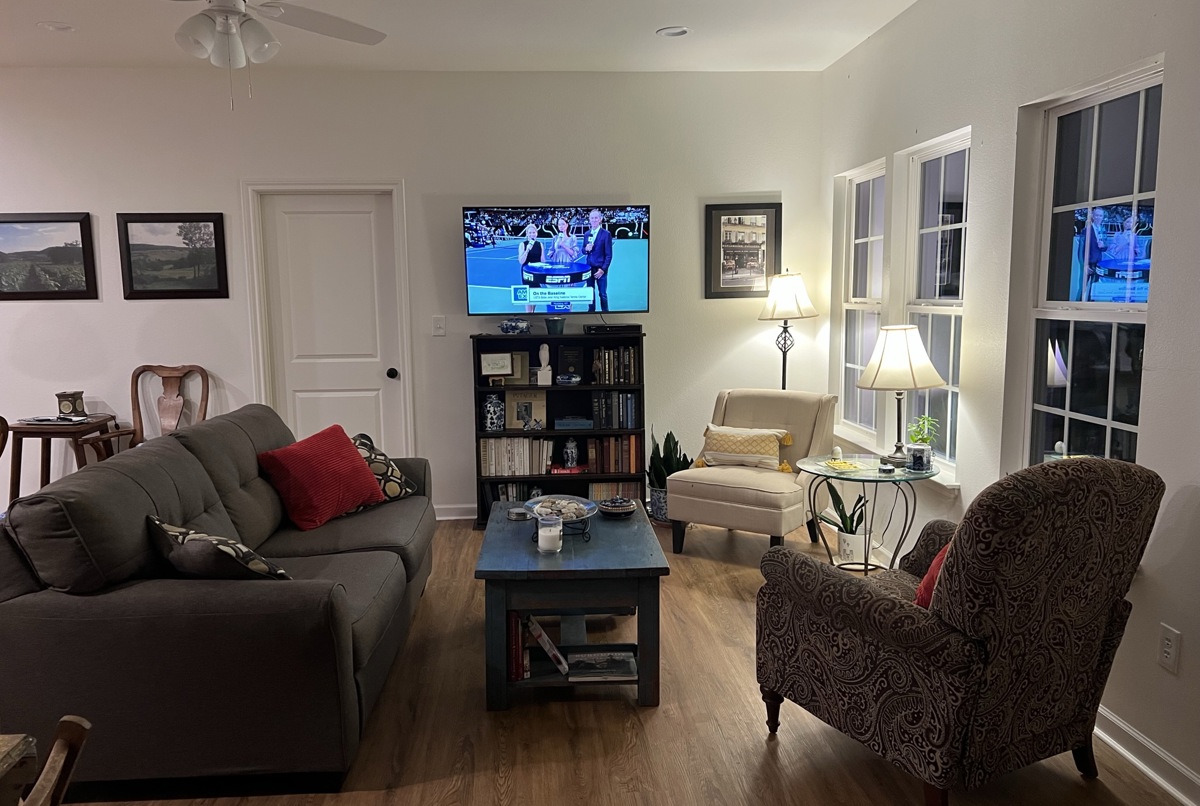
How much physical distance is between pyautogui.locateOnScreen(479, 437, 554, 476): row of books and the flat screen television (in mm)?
762

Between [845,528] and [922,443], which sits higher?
[922,443]

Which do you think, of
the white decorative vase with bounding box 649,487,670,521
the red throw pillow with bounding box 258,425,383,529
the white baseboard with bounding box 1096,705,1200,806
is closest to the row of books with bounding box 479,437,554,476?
the white decorative vase with bounding box 649,487,670,521

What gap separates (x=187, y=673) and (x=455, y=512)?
3.02m

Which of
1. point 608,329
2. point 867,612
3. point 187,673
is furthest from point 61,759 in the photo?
point 608,329

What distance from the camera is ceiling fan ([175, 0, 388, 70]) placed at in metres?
2.60

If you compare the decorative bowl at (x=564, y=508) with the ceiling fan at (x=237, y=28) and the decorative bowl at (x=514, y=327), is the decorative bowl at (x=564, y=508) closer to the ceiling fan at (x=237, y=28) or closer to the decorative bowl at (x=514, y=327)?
the decorative bowl at (x=514, y=327)

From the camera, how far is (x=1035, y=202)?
306 cm

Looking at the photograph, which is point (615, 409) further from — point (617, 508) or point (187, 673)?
point (187, 673)

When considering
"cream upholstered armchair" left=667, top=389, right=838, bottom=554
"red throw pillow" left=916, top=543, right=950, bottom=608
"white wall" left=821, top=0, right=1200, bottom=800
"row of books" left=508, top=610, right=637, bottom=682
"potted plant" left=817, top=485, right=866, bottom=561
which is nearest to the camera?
"red throw pillow" left=916, top=543, right=950, bottom=608

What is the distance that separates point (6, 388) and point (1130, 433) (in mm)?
5621

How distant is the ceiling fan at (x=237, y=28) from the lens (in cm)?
260

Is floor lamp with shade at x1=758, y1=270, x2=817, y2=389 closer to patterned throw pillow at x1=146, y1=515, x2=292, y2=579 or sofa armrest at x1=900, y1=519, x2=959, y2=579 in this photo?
sofa armrest at x1=900, y1=519, x2=959, y2=579

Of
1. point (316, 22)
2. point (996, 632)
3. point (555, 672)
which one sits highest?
point (316, 22)

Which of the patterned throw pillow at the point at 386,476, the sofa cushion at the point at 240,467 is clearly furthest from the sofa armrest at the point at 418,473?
the sofa cushion at the point at 240,467
